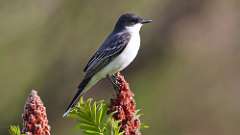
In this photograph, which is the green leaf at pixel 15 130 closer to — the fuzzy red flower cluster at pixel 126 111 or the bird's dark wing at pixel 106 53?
the fuzzy red flower cluster at pixel 126 111

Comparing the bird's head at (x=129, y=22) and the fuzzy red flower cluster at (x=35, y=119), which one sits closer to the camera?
the fuzzy red flower cluster at (x=35, y=119)

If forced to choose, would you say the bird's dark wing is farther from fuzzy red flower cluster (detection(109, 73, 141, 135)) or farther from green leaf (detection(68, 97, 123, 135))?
green leaf (detection(68, 97, 123, 135))

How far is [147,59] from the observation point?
22188 mm

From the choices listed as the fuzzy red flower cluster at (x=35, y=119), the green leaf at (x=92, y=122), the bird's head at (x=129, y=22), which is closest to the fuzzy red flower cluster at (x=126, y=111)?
the green leaf at (x=92, y=122)

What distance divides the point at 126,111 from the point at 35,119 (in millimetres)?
531

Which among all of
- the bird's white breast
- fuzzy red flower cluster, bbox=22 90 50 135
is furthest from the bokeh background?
fuzzy red flower cluster, bbox=22 90 50 135

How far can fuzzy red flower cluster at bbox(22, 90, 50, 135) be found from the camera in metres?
3.27

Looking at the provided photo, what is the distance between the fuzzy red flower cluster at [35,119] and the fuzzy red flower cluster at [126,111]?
396mm

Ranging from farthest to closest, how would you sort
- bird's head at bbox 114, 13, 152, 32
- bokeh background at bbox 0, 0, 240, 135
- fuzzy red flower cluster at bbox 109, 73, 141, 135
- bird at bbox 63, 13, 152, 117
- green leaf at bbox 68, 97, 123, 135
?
bokeh background at bbox 0, 0, 240, 135
bird's head at bbox 114, 13, 152, 32
bird at bbox 63, 13, 152, 117
fuzzy red flower cluster at bbox 109, 73, 141, 135
green leaf at bbox 68, 97, 123, 135

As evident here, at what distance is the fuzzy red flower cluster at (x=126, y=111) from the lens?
141 inches

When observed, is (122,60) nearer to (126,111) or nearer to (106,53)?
(106,53)

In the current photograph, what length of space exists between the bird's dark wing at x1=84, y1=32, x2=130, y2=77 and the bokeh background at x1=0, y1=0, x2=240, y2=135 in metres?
11.9

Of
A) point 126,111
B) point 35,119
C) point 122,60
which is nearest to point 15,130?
point 35,119

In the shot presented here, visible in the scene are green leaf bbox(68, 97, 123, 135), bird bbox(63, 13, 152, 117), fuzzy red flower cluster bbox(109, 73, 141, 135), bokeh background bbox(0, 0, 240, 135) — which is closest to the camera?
green leaf bbox(68, 97, 123, 135)
